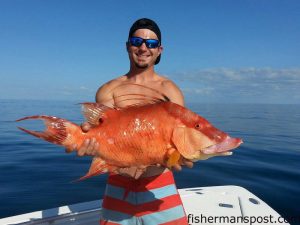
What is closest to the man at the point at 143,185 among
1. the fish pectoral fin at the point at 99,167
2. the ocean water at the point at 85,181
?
the fish pectoral fin at the point at 99,167

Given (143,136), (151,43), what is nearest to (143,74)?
(151,43)

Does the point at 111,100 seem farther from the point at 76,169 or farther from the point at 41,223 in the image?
the point at 76,169

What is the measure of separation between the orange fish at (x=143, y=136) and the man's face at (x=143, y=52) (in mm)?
1050

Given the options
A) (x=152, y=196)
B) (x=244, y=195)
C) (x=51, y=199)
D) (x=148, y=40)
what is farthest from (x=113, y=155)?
(x=51, y=199)

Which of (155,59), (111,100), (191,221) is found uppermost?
(155,59)

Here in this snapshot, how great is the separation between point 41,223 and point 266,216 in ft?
12.9

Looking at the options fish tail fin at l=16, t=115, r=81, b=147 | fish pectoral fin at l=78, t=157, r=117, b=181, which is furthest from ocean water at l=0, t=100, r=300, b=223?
fish tail fin at l=16, t=115, r=81, b=147

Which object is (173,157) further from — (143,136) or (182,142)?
(143,136)

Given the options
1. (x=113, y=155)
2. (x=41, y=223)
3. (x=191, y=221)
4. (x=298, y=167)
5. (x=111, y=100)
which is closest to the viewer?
(x=113, y=155)

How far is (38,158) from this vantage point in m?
11.7

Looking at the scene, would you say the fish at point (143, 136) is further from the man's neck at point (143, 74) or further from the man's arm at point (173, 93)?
the man's neck at point (143, 74)

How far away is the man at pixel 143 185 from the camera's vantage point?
3531 mm

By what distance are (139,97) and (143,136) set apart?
693 millimetres

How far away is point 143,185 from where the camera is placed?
3.54 m
